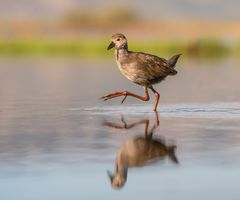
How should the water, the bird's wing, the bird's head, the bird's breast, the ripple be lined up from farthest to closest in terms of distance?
the bird's head → the bird's wing → the bird's breast → the ripple → the water

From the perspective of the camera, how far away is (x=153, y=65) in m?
17.8

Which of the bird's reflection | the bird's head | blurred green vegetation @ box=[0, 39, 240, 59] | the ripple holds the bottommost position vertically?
the bird's reflection

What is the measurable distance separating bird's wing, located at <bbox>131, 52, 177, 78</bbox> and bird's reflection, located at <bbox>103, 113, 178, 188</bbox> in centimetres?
348

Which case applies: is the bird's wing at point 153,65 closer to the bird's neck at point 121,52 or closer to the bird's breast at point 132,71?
the bird's breast at point 132,71

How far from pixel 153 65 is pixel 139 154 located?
19.2ft

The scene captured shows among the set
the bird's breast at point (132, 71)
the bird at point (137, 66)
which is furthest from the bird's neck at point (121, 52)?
the bird's breast at point (132, 71)

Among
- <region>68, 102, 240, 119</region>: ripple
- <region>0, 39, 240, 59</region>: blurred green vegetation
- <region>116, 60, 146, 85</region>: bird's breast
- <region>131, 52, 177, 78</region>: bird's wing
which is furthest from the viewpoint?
<region>0, 39, 240, 59</region>: blurred green vegetation

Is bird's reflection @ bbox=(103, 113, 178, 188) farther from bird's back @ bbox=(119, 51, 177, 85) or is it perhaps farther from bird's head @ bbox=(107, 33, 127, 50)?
bird's head @ bbox=(107, 33, 127, 50)

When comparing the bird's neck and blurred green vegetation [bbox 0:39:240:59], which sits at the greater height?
blurred green vegetation [bbox 0:39:240:59]

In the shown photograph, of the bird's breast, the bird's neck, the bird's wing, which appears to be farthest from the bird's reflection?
the bird's neck

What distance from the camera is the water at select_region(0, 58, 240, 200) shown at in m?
10.2

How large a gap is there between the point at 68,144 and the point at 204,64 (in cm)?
2503

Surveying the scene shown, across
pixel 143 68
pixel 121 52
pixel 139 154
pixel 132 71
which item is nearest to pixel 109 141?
pixel 139 154

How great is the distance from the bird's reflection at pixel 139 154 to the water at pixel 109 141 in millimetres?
69
